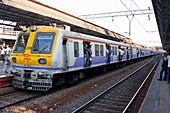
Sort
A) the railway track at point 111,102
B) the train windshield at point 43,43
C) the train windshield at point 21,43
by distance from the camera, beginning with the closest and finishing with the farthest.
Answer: the railway track at point 111,102 < the train windshield at point 43,43 < the train windshield at point 21,43

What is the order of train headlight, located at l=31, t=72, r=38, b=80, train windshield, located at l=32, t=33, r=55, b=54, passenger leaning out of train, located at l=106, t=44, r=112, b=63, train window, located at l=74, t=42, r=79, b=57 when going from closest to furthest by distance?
train headlight, located at l=31, t=72, r=38, b=80 → train windshield, located at l=32, t=33, r=55, b=54 → train window, located at l=74, t=42, r=79, b=57 → passenger leaning out of train, located at l=106, t=44, r=112, b=63

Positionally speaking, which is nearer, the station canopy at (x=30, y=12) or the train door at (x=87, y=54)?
the station canopy at (x=30, y=12)

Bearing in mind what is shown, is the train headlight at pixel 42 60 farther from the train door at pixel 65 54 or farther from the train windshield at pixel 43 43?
the train door at pixel 65 54

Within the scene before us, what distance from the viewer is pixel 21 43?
34.5ft

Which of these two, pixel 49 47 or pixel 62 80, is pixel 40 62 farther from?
pixel 62 80

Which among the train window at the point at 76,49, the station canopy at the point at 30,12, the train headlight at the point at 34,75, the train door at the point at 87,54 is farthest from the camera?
the train door at the point at 87,54

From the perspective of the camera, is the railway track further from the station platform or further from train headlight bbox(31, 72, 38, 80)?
train headlight bbox(31, 72, 38, 80)

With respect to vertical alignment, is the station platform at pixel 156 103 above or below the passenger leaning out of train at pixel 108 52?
below

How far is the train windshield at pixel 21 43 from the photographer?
1036 centimetres

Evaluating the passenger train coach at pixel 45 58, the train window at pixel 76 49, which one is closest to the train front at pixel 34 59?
the passenger train coach at pixel 45 58

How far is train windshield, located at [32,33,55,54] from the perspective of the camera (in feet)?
32.0

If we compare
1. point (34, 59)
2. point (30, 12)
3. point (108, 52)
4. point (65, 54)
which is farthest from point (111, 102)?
point (108, 52)

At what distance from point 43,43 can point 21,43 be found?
1294 mm

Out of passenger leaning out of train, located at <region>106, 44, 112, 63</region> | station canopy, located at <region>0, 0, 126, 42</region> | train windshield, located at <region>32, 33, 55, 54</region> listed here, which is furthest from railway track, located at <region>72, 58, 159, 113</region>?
station canopy, located at <region>0, 0, 126, 42</region>
